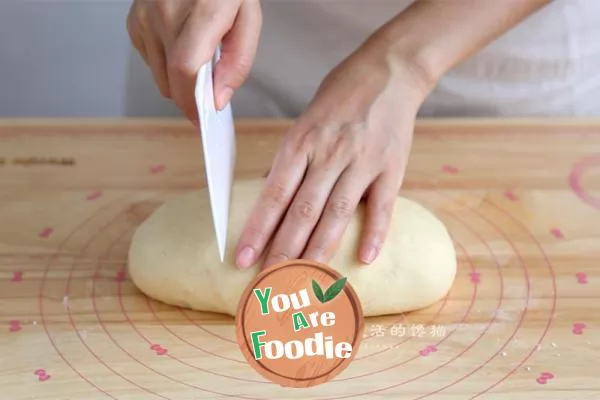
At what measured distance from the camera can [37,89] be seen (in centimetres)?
185

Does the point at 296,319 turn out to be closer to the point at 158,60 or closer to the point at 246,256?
the point at 246,256

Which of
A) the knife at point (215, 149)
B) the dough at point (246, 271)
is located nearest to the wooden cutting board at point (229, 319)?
the dough at point (246, 271)

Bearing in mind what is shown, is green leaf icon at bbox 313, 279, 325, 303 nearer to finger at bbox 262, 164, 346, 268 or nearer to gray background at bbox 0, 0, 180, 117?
finger at bbox 262, 164, 346, 268

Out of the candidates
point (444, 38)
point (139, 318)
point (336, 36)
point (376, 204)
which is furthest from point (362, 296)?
point (336, 36)

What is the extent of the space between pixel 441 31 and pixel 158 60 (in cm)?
36

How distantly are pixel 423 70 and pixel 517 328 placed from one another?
0.34 metres

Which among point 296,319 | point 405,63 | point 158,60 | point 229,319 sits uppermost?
point 405,63

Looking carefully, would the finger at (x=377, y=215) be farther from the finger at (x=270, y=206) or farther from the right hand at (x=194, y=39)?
the right hand at (x=194, y=39)

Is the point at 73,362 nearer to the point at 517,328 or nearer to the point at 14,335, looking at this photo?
the point at 14,335

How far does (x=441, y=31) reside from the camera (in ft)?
3.47

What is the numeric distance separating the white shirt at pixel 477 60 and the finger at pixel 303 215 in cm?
39

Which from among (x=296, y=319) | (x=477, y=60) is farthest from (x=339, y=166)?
(x=477, y=60)

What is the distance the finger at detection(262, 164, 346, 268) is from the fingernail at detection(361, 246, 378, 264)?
65 millimetres

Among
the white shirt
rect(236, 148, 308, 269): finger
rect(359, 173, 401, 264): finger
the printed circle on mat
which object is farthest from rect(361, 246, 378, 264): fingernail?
the white shirt
